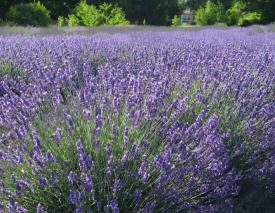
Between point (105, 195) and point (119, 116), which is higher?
point (119, 116)

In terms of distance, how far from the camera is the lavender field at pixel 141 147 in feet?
7.11

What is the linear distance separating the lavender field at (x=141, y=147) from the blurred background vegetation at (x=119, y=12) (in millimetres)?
13616

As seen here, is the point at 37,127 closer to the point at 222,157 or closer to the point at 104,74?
the point at 104,74

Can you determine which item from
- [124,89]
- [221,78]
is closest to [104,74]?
[124,89]

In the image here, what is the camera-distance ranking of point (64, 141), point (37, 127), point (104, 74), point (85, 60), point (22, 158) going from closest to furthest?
1. point (22, 158)
2. point (64, 141)
3. point (37, 127)
4. point (104, 74)
5. point (85, 60)

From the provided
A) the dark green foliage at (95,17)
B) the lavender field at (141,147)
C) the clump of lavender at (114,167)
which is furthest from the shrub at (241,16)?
the clump of lavender at (114,167)

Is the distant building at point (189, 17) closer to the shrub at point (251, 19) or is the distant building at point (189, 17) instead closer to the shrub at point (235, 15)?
the shrub at point (235, 15)

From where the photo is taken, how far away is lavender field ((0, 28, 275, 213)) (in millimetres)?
2166

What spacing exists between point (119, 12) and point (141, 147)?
1870 cm

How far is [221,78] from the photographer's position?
10.6ft

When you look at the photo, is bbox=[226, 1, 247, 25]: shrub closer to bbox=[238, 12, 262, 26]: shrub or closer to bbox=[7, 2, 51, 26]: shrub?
bbox=[238, 12, 262, 26]: shrub

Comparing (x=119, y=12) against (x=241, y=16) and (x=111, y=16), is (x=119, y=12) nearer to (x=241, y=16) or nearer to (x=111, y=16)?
(x=111, y=16)

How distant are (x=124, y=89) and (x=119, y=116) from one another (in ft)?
0.80

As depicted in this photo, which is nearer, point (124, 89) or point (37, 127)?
point (37, 127)
